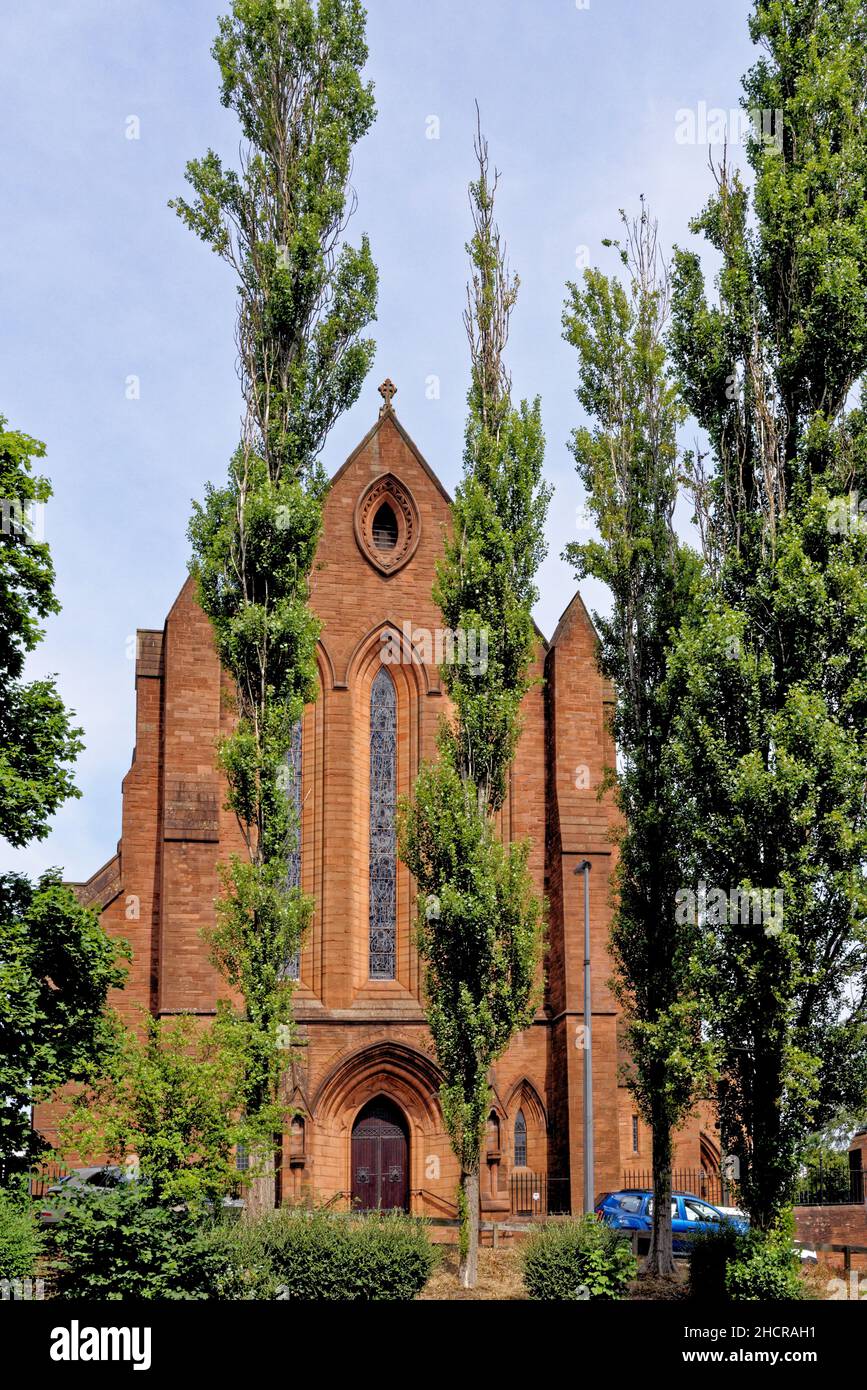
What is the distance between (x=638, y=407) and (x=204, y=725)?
9638mm

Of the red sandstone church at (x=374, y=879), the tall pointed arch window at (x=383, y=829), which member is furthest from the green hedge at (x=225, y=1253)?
the tall pointed arch window at (x=383, y=829)

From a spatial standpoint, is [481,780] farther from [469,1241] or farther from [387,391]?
[387,391]

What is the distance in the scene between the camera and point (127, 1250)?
14266 millimetres

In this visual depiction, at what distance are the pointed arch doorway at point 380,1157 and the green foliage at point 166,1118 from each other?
11.4m

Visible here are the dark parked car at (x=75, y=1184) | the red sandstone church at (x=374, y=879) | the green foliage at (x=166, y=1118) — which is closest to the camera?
the dark parked car at (x=75, y=1184)

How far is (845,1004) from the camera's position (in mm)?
16594

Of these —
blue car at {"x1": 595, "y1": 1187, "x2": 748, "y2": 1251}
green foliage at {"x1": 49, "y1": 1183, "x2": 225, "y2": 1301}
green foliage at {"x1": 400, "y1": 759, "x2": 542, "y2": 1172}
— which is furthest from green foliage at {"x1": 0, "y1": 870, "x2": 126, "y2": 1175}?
blue car at {"x1": 595, "y1": 1187, "x2": 748, "y2": 1251}

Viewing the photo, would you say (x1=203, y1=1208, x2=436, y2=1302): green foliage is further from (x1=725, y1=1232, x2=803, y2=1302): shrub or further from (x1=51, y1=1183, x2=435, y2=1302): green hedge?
(x1=725, y1=1232, x2=803, y2=1302): shrub

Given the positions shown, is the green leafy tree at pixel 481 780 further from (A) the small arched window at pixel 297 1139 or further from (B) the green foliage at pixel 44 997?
(A) the small arched window at pixel 297 1139

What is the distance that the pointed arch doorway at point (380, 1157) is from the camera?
26953mm
